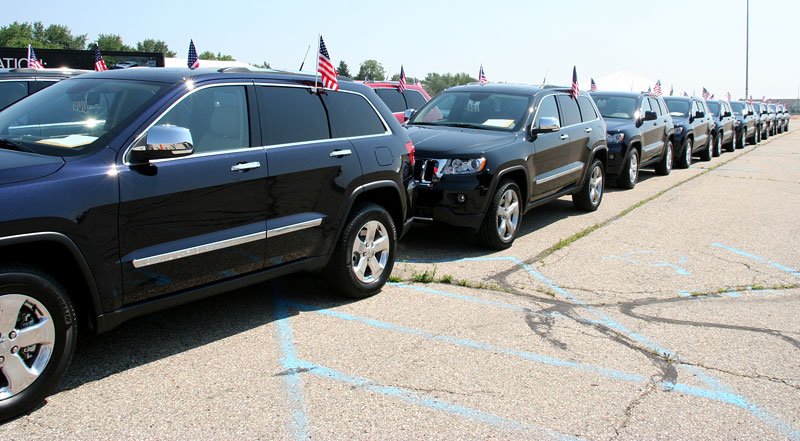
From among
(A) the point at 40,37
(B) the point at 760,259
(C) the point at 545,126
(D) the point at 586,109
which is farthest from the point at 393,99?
(A) the point at 40,37

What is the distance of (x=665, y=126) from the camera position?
52.5 ft

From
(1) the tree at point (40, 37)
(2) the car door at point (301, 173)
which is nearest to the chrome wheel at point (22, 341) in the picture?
(2) the car door at point (301, 173)

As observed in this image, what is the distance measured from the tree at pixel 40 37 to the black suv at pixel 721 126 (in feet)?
361

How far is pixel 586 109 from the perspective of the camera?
10711 mm

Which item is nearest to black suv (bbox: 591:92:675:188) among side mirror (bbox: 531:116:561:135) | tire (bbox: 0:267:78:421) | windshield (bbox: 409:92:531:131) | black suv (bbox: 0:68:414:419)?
windshield (bbox: 409:92:531:131)

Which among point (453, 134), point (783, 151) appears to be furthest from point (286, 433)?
point (783, 151)

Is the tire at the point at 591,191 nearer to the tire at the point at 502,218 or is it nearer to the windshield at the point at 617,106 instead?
the tire at the point at 502,218

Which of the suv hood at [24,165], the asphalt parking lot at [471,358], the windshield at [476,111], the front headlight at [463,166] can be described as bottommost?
the asphalt parking lot at [471,358]

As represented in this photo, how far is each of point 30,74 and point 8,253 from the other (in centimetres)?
660

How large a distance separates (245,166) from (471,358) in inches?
74.5

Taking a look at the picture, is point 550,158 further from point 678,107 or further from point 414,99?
point 678,107

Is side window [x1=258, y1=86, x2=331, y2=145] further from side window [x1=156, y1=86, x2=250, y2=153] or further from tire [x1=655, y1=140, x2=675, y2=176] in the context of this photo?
tire [x1=655, y1=140, x2=675, y2=176]

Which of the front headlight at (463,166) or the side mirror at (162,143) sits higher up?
the side mirror at (162,143)

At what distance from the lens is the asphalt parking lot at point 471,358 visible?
3.81 metres
